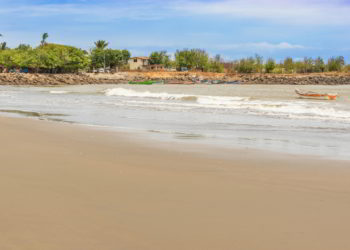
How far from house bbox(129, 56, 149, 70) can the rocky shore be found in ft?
46.5

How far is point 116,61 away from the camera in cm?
13250

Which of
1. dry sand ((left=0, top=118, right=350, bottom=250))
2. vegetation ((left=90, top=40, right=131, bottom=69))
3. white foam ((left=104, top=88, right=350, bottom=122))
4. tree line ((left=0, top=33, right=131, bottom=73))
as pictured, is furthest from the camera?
vegetation ((left=90, top=40, right=131, bottom=69))

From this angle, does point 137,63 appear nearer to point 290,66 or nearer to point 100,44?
point 100,44

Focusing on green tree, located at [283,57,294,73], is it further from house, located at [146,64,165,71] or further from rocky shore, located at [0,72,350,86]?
house, located at [146,64,165,71]

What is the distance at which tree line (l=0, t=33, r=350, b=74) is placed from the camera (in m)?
109

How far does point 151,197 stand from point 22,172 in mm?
1936

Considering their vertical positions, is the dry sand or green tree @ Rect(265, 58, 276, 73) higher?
green tree @ Rect(265, 58, 276, 73)

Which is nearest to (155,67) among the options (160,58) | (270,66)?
(160,58)

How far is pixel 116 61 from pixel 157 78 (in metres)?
13.5

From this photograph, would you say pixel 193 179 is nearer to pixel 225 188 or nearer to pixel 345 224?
pixel 225 188

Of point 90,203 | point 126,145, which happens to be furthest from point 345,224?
point 126,145

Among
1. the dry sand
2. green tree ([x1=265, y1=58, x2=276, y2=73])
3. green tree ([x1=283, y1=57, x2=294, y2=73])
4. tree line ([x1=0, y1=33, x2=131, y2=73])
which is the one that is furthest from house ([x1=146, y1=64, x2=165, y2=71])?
the dry sand

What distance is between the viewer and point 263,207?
14.5 feet

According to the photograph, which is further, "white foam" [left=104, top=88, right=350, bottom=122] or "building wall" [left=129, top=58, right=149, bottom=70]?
"building wall" [left=129, top=58, right=149, bottom=70]
